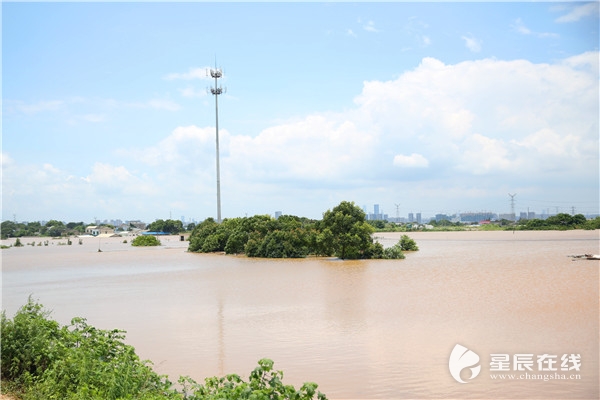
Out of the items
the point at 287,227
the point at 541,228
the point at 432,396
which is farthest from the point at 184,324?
the point at 541,228

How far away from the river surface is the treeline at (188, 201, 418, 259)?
5.48 metres

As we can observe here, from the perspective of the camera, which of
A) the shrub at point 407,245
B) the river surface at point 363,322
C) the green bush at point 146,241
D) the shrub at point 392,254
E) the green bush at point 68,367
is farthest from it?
the green bush at point 146,241

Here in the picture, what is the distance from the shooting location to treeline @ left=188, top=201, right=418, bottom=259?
2738 centimetres

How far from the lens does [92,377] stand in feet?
18.2

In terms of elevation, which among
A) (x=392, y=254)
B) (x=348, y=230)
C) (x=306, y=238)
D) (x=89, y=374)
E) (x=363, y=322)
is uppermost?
(x=348, y=230)

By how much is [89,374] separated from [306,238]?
79.4ft

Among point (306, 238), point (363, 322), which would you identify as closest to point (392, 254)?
point (306, 238)

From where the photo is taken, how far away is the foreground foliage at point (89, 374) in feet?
15.9

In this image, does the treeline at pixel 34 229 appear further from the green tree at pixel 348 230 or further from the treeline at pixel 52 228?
the green tree at pixel 348 230

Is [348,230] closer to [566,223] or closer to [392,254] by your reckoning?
[392,254]

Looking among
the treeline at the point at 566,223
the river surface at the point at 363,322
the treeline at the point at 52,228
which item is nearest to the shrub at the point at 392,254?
the river surface at the point at 363,322

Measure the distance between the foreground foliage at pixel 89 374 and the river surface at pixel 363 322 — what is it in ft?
4.80

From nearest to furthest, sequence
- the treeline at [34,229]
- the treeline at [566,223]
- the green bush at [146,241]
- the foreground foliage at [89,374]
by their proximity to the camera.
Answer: the foreground foliage at [89,374] < the green bush at [146,241] < the treeline at [566,223] < the treeline at [34,229]

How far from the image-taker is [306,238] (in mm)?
29734
